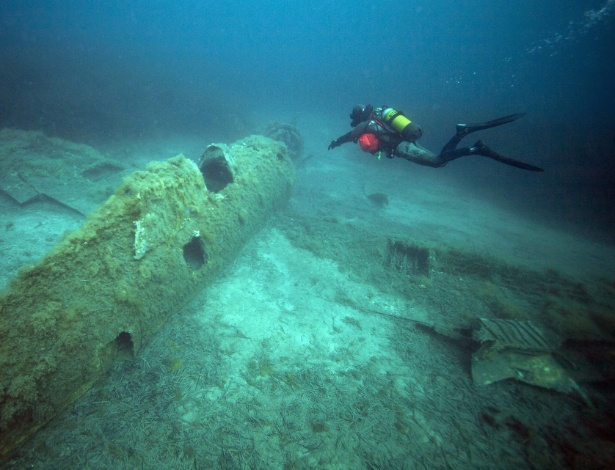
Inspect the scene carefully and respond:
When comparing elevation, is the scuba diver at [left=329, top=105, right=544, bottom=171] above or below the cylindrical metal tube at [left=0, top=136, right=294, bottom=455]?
above

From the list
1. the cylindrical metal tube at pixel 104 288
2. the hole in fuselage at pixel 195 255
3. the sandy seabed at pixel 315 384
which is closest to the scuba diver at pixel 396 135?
the sandy seabed at pixel 315 384

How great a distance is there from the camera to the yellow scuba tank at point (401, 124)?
5.43 m

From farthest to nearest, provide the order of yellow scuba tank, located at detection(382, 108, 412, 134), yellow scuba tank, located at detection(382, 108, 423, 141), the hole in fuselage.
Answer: yellow scuba tank, located at detection(382, 108, 412, 134) → yellow scuba tank, located at detection(382, 108, 423, 141) → the hole in fuselage

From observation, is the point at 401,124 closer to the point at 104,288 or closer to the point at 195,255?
the point at 195,255

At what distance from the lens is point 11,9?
54.3 meters

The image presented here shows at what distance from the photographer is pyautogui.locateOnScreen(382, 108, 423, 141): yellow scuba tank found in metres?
5.43

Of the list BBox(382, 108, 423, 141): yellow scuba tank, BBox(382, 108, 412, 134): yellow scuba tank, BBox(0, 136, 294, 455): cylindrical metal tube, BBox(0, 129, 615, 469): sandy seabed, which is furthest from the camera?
BBox(382, 108, 412, 134): yellow scuba tank

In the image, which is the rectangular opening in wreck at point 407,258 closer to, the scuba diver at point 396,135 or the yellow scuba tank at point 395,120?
the scuba diver at point 396,135

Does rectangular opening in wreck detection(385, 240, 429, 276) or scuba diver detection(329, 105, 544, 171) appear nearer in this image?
scuba diver detection(329, 105, 544, 171)

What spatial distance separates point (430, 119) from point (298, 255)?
93.1 feet

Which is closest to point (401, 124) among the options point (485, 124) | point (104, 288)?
point (485, 124)

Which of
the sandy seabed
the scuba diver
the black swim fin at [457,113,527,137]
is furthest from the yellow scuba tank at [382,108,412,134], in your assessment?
the sandy seabed

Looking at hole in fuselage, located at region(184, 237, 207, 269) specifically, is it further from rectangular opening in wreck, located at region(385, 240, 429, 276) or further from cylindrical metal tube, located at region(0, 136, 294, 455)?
rectangular opening in wreck, located at region(385, 240, 429, 276)

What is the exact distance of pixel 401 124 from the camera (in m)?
5.59
